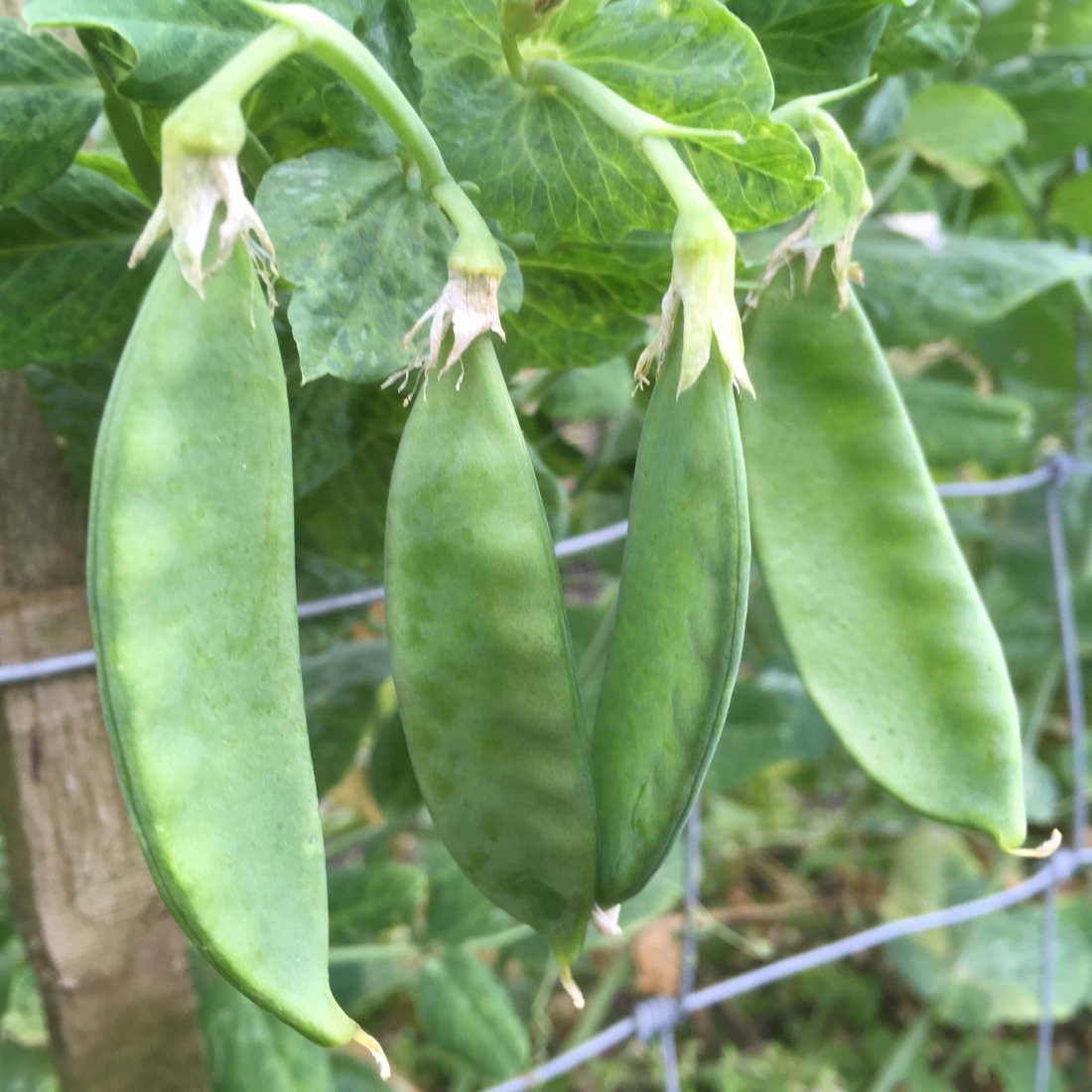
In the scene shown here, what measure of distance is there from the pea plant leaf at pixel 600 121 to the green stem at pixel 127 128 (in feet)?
0.45

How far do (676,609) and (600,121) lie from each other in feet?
0.69

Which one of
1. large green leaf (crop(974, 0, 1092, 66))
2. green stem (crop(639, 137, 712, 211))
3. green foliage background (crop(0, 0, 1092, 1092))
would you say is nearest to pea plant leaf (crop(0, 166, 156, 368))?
green foliage background (crop(0, 0, 1092, 1092))

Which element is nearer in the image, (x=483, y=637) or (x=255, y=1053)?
(x=483, y=637)

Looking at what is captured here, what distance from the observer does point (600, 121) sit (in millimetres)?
396

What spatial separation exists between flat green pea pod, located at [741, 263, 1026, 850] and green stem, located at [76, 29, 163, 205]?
0.30 metres

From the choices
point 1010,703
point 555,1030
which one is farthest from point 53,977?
point 555,1030

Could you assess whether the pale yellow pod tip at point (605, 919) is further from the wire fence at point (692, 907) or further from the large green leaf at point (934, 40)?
the large green leaf at point (934, 40)

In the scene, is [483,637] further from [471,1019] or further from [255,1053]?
[471,1019]

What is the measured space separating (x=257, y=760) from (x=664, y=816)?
0.49ft

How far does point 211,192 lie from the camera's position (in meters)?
0.28

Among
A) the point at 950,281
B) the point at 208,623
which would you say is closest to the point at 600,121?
the point at 208,623

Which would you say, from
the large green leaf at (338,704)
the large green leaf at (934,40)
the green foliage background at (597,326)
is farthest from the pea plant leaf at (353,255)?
the large green leaf at (338,704)

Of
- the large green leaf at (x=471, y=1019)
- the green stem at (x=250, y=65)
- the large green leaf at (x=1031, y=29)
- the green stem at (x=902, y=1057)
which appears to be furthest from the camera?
the green stem at (x=902, y=1057)

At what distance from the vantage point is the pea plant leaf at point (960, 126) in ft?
2.64
